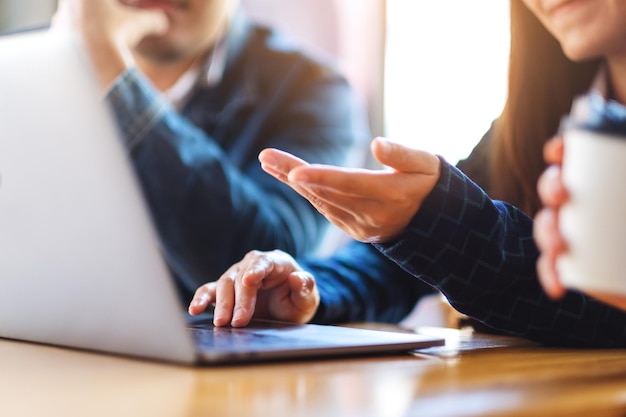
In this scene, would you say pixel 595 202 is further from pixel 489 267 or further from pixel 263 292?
pixel 263 292

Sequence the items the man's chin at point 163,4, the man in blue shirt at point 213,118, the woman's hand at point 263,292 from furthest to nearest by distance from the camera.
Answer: the man's chin at point 163,4, the man in blue shirt at point 213,118, the woman's hand at point 263,292

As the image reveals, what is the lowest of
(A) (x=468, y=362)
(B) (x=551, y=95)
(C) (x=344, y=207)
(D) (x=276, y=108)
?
(A) (x=468, y=362)

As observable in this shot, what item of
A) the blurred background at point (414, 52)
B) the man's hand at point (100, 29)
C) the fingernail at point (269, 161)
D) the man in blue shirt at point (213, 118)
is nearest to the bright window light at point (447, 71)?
the blurred background at point (414, 52)

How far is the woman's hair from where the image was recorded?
73 centimetres

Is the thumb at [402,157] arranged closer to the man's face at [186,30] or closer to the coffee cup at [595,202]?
the coffee cup at [595,202]

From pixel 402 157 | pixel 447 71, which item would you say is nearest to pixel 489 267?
pixel 402 157

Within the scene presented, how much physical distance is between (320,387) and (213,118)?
145 cm

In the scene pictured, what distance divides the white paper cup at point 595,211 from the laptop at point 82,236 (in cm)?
17

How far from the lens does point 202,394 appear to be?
1.36ft

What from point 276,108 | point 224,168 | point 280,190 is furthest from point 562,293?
point 276,108

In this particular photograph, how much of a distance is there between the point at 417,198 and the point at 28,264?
32cm

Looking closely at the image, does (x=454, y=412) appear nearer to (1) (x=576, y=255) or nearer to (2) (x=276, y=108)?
(1) (x=576, y=255)

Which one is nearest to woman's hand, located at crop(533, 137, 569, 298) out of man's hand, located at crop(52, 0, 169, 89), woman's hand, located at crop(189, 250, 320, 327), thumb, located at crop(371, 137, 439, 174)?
thumb, located at crop(371, 137, 439, 174)

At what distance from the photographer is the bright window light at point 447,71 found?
905 mm
